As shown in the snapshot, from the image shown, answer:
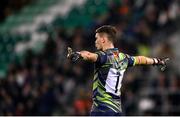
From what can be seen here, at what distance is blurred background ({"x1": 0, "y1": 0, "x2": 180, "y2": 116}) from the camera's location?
17406mm

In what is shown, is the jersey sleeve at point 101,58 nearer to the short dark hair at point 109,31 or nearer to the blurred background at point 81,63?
the short dark hair at point 109,31

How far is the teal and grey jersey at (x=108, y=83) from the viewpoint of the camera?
9367 mm

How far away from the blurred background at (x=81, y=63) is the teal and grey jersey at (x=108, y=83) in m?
7.48

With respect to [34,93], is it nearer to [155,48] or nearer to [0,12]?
[155,48]

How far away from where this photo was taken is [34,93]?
57.4 ft

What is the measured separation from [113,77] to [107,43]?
45 cm

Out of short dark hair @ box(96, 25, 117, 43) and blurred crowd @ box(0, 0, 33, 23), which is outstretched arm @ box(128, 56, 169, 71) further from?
blurred crowd @ box(0, 0, 33, 23)

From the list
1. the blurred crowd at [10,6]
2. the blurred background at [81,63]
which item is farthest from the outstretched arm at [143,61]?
the blurred crowd at [10,6]

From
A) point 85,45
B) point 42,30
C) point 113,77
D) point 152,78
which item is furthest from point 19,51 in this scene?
point 113,77

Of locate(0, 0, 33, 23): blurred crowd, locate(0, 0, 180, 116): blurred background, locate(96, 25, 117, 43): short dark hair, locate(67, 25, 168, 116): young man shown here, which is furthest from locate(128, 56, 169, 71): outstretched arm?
locate(0, 0, 33, 23): blurred crowd

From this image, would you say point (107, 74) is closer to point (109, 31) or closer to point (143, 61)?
point (109, 31)

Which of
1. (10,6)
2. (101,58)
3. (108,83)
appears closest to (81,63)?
(10,6)

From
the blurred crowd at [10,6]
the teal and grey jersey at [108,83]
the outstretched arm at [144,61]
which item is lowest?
the teal and grey jersey at [108,83]

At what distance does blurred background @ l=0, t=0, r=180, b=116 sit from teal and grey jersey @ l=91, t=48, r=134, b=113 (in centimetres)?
748
